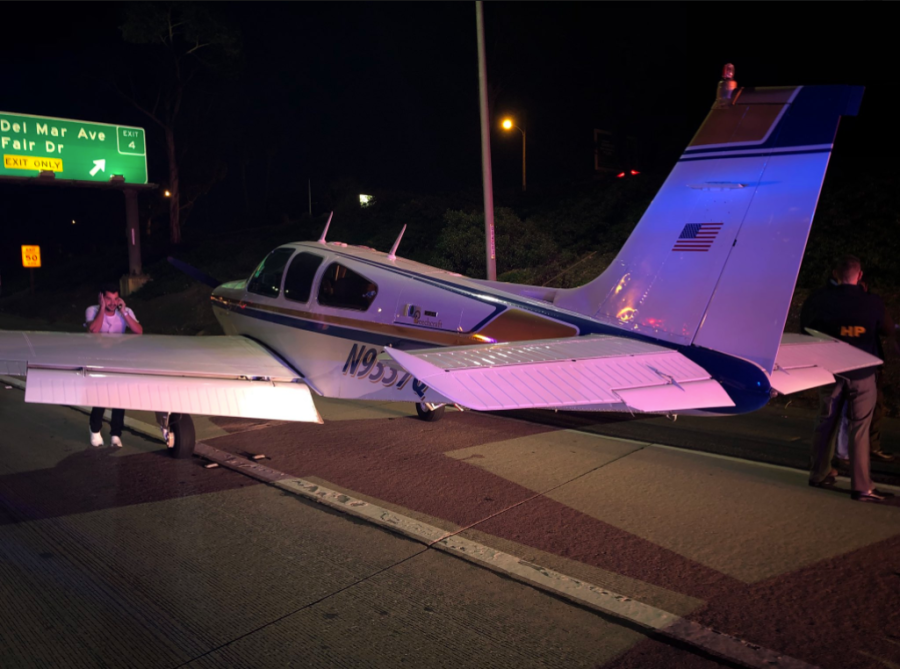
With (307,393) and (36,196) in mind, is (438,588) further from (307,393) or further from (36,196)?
(36,196)

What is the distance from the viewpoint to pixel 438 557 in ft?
15.5

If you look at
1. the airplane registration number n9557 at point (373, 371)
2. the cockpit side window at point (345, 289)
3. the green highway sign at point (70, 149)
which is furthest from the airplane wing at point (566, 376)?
the green highway sign at point (70, 149)

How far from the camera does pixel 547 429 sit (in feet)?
27.5

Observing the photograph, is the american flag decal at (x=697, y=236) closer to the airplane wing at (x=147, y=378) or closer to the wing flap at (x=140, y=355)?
the airplane wing at (x=147, y=378)

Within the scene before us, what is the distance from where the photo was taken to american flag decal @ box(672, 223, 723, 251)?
525 centimetres

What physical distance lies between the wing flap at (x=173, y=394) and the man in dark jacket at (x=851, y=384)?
15.0 feet

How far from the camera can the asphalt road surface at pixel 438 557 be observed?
11.8 ft

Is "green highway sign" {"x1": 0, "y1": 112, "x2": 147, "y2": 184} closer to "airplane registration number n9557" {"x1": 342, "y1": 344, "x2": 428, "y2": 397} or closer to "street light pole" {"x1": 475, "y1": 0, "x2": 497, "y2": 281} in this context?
"street light pole" {"x1": 475, "y1": 0, "x2": 497, "y2": 281}

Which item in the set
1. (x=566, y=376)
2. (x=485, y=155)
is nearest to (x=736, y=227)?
(x=566, y=376)

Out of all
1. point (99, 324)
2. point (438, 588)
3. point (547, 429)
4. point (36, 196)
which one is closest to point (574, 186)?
point (547, 429)

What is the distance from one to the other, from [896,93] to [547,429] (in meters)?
18.4

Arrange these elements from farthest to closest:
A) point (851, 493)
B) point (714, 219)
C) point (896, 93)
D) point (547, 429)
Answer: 1. point (896, 93)
2. point (547, 429)
3. point (851, 493)
4. point (714, 219)

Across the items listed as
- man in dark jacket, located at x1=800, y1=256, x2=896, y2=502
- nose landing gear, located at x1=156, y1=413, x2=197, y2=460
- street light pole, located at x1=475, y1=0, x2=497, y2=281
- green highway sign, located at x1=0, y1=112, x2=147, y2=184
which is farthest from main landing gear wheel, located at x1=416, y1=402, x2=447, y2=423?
green highway sign, located at x1=0, y1=112, x2=147, y2=184

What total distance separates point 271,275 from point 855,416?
674 centimetres
